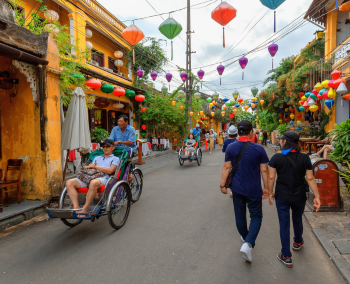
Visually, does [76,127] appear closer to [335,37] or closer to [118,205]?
[118,205]

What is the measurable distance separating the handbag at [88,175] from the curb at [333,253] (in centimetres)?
357

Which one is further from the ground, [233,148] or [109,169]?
[233,148]

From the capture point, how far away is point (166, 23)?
738 cm

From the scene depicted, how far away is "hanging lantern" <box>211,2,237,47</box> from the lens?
252 inches

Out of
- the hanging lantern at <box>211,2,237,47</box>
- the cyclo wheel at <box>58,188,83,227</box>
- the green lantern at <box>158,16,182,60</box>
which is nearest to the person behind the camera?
the cyclo wheel at <box>58,188,83,227</box>

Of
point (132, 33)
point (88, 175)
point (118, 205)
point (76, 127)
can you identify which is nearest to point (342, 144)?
point (118, 205)

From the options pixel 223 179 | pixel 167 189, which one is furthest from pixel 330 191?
pixel 167 189

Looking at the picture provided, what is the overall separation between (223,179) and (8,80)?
4.93 m

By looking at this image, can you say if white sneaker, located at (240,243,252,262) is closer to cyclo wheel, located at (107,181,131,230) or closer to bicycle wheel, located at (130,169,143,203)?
cyclo wheel, located at (107,181,131,230)

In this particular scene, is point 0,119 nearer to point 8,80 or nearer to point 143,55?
point 8,80

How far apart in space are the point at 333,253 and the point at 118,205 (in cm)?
322

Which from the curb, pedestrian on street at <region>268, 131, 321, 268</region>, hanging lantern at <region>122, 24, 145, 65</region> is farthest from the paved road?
hanging lantern at <region>122, 24, 145, 65</region>

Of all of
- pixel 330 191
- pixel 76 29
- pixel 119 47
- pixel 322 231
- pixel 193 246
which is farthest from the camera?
pixel 119 47

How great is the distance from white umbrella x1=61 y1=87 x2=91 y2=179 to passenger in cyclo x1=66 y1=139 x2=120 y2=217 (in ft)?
4.29
